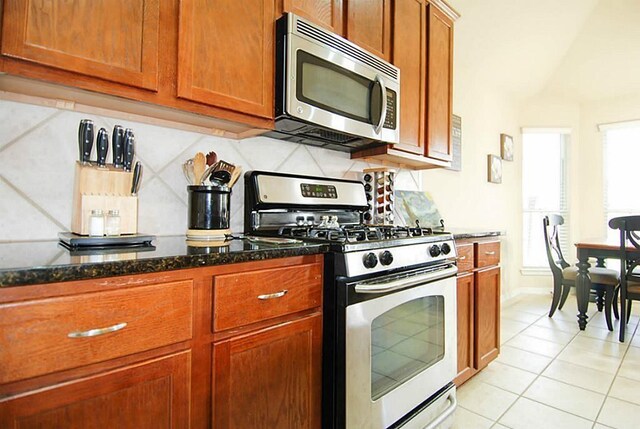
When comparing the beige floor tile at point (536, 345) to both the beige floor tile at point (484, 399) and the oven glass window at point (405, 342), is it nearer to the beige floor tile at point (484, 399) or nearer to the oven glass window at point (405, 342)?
the beige floor tile at point (484, 399)

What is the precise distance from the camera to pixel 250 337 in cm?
99

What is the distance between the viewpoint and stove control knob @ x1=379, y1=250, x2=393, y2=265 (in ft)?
4.19

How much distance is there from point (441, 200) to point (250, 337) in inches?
97.0

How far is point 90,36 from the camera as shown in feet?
3.22

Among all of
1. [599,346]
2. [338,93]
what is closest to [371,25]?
[338,93]

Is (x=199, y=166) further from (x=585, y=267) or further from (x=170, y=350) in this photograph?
(x=585, y=267)

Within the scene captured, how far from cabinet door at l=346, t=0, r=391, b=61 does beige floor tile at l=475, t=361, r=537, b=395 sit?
6.87ft

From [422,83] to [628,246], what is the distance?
237 centimetres

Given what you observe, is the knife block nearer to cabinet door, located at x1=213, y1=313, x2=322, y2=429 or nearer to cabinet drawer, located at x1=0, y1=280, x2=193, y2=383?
cabinet drawer, located at x1=0, y1=280, x2=193, y2=383

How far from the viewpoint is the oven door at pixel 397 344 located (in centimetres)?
119

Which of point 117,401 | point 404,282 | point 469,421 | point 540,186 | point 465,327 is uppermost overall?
point 540,186

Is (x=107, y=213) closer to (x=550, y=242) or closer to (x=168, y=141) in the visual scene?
(x=168, y=141)

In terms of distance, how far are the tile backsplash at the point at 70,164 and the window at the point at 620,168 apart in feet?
14.3

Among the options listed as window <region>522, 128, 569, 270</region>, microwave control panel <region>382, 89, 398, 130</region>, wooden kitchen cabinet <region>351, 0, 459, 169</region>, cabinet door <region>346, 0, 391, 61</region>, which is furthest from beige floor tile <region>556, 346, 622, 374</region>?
cabinet door <region>346, 0, 391, 61</region>
